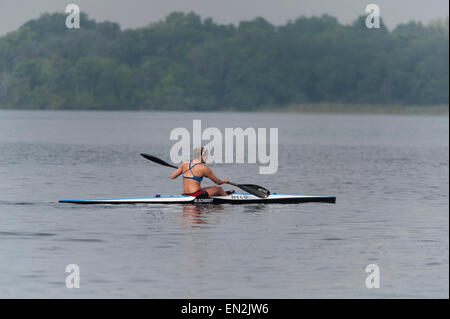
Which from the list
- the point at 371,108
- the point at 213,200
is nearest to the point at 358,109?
the point at 371,108

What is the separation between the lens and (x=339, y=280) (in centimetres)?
1714

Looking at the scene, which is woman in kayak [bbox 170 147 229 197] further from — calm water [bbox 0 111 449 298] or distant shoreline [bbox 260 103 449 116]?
distant shoreline [bbox 260 103 449 116]

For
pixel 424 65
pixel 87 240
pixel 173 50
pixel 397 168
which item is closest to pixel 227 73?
pixel 173 50

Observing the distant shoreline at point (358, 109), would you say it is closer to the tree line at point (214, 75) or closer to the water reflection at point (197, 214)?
the tree line at point (214, 75)

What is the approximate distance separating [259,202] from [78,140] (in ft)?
173

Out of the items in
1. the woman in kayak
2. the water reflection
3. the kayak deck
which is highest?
the woman in kayak

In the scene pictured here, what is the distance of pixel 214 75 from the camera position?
183 m

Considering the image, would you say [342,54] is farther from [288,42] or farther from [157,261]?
[157,261]

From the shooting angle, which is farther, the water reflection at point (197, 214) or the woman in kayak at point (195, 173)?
the woman in kayak at point (195, 173)

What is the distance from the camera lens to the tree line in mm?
176250

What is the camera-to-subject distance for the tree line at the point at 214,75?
578 ft

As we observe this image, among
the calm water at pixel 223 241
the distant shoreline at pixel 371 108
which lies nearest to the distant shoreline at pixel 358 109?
the distant shoreline at pixel 371 108

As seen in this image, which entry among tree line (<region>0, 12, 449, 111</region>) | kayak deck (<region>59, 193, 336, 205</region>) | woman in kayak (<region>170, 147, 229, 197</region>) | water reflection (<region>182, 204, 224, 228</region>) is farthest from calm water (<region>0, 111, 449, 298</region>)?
tree line (<region>0, 12, 449, 111</region>)
